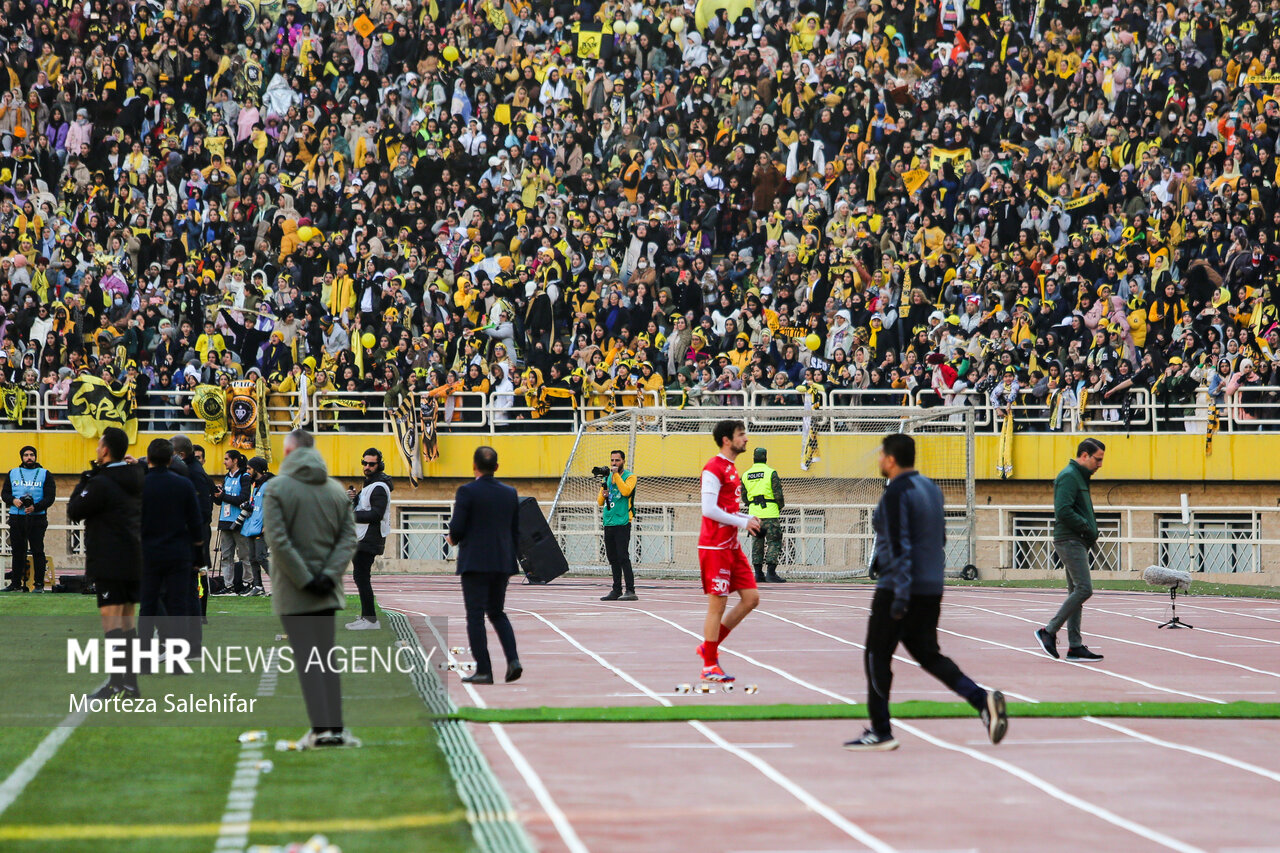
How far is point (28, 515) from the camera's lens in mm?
20625

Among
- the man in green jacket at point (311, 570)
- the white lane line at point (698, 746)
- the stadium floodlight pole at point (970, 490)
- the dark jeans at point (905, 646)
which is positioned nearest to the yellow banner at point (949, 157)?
the stadium floodlight pole at point (970, 490)

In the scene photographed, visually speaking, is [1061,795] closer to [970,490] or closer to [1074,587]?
[1074,587]

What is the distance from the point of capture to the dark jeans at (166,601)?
11.7 m

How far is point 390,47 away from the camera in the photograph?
109ft

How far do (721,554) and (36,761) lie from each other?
4711 mm

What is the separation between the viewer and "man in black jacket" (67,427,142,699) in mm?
10641

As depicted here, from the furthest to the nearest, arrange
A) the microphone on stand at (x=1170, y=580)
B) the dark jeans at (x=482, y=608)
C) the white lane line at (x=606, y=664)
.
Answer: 1. the microphone on stand at (x=1170, y=580)
2. the dark jeans at (x=482, y=608)
3. the white lane line at (x=606, y=664)

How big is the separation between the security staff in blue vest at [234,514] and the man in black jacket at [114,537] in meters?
8.73

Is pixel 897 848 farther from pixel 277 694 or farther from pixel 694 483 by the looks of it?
pixel 694 483

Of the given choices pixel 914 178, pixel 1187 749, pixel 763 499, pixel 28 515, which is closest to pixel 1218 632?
pixel 1187 749

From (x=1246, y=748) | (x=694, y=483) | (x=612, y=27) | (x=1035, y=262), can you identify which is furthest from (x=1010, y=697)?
(x=612, y=27)

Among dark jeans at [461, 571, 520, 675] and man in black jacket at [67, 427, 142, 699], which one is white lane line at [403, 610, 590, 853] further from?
man in black jacket at [67, 427, 142, 699]

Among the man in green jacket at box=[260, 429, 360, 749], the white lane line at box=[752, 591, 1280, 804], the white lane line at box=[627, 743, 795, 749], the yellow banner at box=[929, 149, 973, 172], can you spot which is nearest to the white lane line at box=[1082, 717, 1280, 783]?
the white lane line at box=[752, 591, 1280, 804]

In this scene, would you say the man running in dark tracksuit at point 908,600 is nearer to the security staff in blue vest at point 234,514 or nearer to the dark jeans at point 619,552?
the dark jeans at point 619,552
